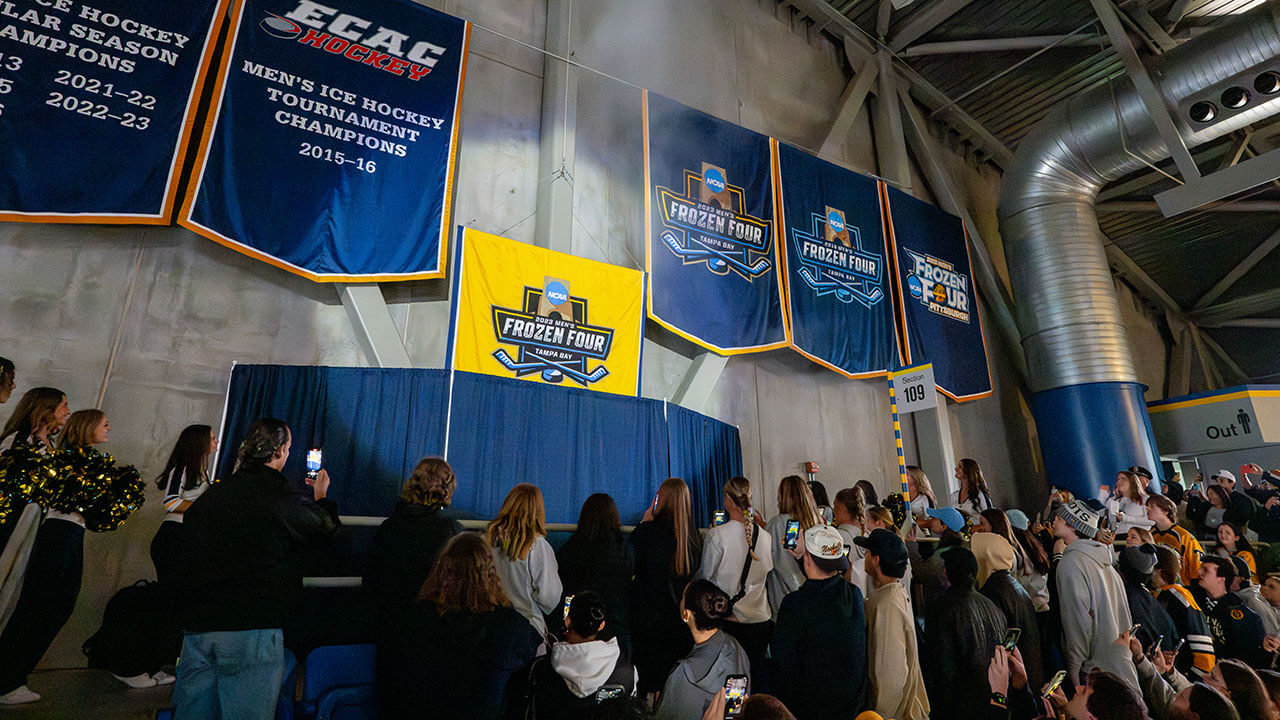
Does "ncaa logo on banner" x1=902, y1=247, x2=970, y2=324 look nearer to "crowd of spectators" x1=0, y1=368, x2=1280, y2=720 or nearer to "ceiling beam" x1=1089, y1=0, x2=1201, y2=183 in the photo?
"ceiling beam" x1=1089, y1=0, x2=1201, y2=183

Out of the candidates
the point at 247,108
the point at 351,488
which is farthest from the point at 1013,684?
the point at 247,108

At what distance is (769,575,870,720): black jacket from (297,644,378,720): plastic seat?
1.62 meters

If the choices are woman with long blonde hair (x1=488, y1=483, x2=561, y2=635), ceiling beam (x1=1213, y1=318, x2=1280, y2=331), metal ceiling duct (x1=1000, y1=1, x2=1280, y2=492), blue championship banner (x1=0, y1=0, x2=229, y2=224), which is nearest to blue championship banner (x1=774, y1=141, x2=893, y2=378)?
metal ceiling duct (x1=1000, y1=1, x2=1280, y2=492)

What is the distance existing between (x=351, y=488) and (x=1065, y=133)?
11816 millimetres

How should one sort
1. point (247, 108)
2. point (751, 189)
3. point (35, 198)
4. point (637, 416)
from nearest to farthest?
point (35, 198) < point (247, 108) < point (637, 416) < point (751, 189)

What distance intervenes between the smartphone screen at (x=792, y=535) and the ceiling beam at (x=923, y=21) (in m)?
11.2

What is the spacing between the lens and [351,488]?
505 cm

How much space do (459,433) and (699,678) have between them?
11.1 ft

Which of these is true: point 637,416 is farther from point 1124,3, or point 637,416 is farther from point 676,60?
point 1124,3

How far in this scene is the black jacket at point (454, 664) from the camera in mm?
2375

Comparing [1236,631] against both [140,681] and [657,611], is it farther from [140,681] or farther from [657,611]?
[140,681]

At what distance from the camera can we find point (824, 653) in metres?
2.66

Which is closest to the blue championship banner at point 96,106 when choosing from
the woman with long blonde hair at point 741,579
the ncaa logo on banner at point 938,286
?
the woman with long blonde hair at point 741,579

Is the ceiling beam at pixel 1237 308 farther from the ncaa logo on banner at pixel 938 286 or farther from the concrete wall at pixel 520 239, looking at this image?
the ncaa logo on banner at pixel 938 286
